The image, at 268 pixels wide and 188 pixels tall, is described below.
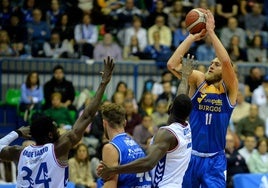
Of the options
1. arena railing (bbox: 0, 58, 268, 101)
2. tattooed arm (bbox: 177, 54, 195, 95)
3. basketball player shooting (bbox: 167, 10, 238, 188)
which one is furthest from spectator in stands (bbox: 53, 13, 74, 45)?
tattooed arm (bbox: 177, 54, 195, 95)

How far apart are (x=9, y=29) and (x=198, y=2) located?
15.6ft

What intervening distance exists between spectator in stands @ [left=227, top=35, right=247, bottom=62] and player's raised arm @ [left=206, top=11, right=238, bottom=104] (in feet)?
31.1

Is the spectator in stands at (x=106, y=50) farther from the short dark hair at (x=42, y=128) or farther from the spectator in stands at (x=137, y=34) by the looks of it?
the short dark hair at (x=42, y=128)

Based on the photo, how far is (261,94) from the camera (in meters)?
20.1

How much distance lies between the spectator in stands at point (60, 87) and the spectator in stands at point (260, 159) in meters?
3.80

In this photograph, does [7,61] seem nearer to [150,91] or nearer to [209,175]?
[150,91]

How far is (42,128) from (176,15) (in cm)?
1273

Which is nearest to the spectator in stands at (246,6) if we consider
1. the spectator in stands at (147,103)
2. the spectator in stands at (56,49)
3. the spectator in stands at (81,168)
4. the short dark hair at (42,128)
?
the spectator in stands at (56,49)

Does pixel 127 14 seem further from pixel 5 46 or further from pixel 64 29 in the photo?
pixel 5 46

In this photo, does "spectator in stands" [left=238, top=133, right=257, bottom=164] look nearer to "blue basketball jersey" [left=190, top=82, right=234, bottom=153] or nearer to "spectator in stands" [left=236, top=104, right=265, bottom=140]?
"spectator in stands" [left=236, top=104, right=265, bottom=140]

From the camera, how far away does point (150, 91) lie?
20000 millimetres

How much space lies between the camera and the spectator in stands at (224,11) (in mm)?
22453

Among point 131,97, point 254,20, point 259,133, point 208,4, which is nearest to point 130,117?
point 131,97

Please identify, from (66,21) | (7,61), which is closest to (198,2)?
(66,21)
